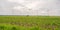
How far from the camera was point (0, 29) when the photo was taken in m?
18.6

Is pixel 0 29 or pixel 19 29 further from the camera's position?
pixel 19 29

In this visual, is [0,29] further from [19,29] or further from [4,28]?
[19,29]

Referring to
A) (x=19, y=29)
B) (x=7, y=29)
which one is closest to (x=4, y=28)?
(x=7, y=29)

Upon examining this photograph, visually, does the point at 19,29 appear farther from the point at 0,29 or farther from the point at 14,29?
the point at 0,29

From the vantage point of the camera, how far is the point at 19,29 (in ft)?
65.2

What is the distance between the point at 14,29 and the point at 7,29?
2.71 feet

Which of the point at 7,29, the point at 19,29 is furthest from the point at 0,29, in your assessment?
the point at 19,29

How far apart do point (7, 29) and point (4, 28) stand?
600mm

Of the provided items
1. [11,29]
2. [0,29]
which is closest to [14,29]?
[11,29]

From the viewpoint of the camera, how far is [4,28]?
63.8ft

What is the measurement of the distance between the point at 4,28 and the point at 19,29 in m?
1.83

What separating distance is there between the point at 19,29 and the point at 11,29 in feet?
4.05

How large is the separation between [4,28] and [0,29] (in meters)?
0.91

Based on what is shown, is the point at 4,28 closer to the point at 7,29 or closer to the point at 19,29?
the point at 7,29
